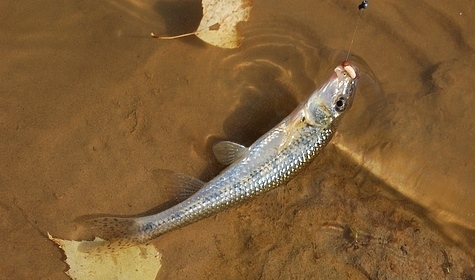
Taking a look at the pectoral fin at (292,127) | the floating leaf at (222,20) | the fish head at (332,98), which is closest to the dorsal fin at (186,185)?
the pectoral fin at (292,127)

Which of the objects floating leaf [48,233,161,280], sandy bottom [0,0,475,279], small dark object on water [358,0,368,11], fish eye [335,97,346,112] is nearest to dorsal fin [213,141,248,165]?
sandy bottom [0,0,475,279]

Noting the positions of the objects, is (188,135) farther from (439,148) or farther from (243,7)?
(439,148)

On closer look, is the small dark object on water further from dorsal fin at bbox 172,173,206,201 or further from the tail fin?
the tail fin

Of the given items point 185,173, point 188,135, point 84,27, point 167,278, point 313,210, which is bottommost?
point 167,278

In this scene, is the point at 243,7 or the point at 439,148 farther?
the point at 439,148

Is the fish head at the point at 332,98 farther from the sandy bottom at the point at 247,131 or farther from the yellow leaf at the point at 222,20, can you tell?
the yellow leaf at the point at 222,20

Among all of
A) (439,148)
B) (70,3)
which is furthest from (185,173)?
(439,148)

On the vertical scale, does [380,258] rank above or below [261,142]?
below
